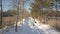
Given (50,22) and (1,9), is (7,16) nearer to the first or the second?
(1,9)

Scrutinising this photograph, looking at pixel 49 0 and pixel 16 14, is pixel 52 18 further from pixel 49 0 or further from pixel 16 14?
pixel 16 14

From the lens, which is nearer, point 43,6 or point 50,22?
point 43,6

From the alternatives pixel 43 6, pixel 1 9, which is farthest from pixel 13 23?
pixel 43 6

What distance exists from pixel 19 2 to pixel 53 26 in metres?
1.51

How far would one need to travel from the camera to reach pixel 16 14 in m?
4.92

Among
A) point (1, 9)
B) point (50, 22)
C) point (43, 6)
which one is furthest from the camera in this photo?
point (50, 22)

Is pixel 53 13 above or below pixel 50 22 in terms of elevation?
above

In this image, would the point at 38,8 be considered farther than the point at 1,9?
Yes

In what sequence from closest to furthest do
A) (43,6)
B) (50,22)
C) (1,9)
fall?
1. (1,9)
2. (43,6)
3. (50,22)

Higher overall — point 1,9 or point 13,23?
point 1,9

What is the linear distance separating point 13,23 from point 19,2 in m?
0.82

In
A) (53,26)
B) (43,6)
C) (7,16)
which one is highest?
(43,6)

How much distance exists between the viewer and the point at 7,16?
4754 mm

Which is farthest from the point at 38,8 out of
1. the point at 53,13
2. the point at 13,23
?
the point at 13,23
